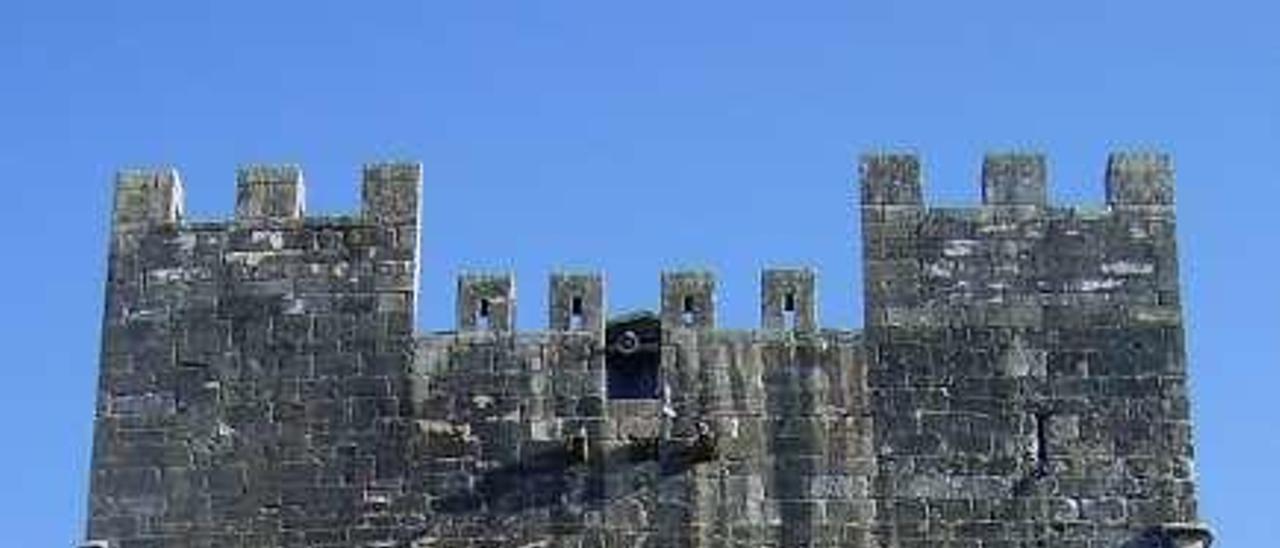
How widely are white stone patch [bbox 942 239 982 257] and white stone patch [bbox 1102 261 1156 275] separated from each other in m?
1.12

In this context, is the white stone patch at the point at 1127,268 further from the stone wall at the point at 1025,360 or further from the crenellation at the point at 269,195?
the crenellation at the point at 269,195

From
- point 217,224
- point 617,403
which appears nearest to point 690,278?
point 617,403

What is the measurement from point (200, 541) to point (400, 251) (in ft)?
9.94

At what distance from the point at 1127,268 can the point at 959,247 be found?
1424mm

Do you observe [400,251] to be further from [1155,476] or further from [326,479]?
[1155,476]

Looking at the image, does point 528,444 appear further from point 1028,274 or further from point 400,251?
point 1028,274

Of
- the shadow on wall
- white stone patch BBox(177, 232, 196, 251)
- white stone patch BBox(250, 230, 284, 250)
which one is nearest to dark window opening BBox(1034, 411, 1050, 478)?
the shadow on wall

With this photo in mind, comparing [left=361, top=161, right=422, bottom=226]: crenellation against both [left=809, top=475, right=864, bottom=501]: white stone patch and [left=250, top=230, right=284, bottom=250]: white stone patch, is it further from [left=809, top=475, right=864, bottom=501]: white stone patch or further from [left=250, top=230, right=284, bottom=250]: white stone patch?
[left=809, top=475, right=864, bottom=501]: white stone patch

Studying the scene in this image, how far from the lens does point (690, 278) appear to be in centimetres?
2314

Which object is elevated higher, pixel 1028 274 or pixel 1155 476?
pixel 1028 274

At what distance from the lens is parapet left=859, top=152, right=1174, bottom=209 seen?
23438mm

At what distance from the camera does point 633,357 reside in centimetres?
2302

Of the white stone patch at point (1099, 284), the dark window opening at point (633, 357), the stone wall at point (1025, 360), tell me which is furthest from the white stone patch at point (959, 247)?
the dark window opening at point (633, 357)

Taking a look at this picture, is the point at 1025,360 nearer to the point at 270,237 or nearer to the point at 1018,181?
the point at 1018,181
